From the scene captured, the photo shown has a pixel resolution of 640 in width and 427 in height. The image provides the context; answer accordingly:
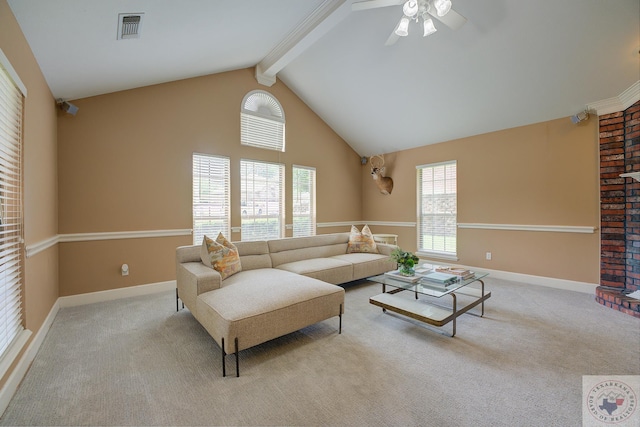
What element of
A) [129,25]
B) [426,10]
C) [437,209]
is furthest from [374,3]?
[437,209]

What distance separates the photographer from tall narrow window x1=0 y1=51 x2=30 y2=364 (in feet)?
6.07

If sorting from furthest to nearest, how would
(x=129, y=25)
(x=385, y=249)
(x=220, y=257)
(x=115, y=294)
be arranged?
1. (x=385, y=249)
2. (x=115, y=294)
3. (x=220, y=257)
4. (x=129, y=25)

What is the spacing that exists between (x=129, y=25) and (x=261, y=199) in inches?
124

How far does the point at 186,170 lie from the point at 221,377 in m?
3.22

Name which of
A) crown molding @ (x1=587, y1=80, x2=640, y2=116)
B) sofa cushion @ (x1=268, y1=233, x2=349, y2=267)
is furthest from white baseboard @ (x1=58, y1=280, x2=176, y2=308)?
crown molding @ (x1=587, y1=80, x2=640, y2=116)

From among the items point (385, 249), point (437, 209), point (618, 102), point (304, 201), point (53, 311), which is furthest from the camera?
point (304, 201)

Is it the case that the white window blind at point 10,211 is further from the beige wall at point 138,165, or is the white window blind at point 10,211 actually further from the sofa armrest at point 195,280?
the beige wall at point 138,165

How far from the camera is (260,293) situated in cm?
240

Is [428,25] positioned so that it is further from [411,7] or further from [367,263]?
[367,263]

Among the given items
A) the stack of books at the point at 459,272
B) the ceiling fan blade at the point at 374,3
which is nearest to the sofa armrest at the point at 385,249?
the stack of books at the point at 459,272

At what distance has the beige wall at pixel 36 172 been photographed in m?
2.05

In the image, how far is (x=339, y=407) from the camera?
167 centimetres

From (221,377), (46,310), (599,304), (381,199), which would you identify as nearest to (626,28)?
(599,304)

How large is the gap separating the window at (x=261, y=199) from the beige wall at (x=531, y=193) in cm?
306
